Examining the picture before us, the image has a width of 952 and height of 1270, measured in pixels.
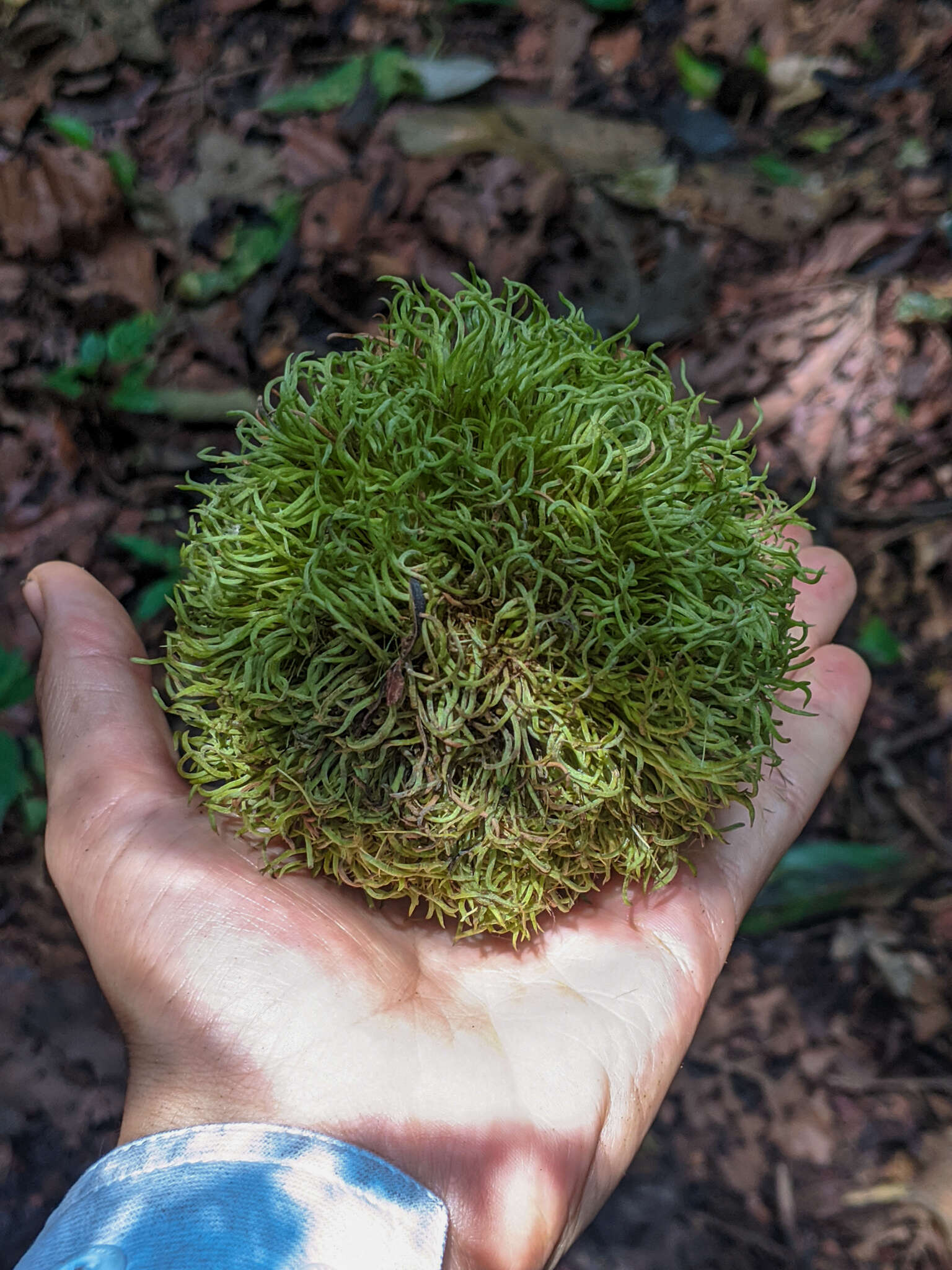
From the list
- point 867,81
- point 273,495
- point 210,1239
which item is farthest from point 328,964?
point 867,81

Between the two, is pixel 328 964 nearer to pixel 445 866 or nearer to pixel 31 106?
pixel 445 866

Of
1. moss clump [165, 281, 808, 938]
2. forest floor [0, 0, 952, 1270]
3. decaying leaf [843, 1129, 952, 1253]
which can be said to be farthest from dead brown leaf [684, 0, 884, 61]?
decaying leaf [843, 1129, 952, 1253]

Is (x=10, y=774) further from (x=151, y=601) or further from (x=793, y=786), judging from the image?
(x=793, y=786)

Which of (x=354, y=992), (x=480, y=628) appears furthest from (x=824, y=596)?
(x=354, y=992)

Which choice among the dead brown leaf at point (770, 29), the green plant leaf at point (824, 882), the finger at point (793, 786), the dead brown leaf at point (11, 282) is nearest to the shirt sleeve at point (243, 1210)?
the finger at point (793, 786)

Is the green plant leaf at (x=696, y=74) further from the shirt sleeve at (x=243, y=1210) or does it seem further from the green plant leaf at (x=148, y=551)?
the shirt sleeve at (x=243, y=1210)

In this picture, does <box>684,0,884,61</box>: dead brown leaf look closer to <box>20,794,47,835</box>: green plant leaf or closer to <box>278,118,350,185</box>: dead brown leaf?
<box>278,118,350,185</box>: dead brown leaf
